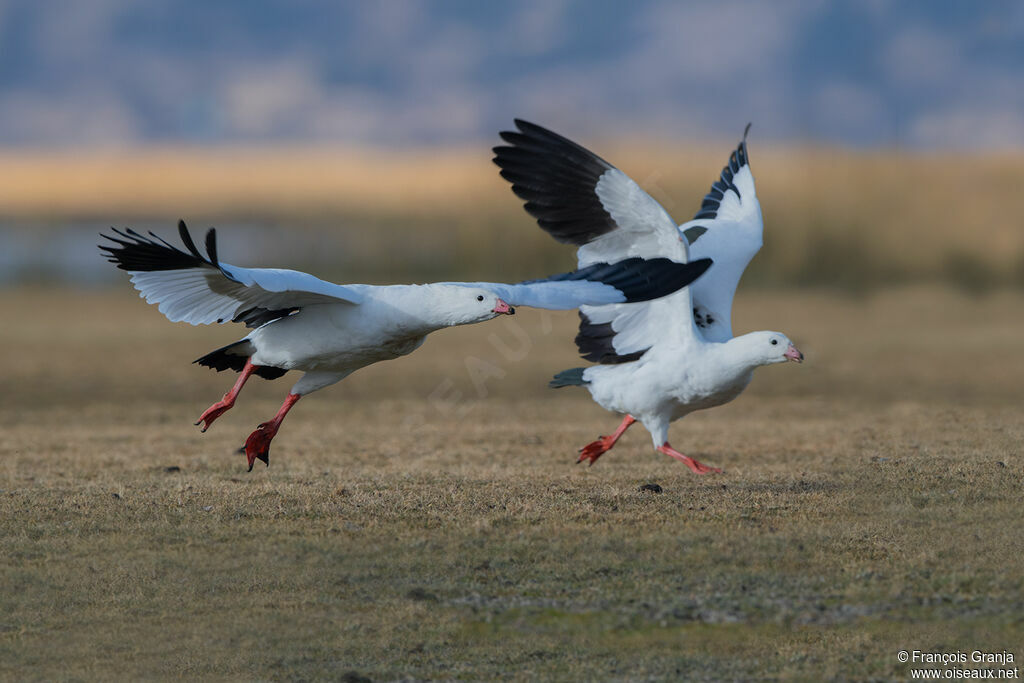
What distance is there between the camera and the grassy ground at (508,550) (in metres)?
5.52

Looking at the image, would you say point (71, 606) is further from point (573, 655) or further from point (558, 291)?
point (558, 291)

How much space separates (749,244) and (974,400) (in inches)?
Answer: 169

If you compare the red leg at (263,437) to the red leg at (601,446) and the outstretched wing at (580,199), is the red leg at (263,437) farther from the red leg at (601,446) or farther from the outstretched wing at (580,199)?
the outstretched wing at (580,199)

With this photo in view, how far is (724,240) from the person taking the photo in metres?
9.67

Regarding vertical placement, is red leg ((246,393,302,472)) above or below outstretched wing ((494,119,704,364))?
below

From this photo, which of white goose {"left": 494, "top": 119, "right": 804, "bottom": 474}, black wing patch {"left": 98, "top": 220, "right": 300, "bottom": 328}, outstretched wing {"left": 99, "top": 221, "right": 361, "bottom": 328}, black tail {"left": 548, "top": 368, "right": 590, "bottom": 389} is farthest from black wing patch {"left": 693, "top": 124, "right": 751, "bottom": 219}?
black wing patch {"left": 98, "top": 220, "right": 300, "bottom": 328}

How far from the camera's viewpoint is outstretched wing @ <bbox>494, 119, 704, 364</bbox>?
8.53 metres

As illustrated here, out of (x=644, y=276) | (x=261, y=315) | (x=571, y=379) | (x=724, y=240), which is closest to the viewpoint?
(x=261, y=315)

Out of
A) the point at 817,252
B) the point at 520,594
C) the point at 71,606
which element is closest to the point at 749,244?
the point at 520,594

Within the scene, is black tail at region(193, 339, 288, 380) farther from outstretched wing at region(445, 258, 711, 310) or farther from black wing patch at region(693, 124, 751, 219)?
black wing patch at region(693, 124, 751, 219)

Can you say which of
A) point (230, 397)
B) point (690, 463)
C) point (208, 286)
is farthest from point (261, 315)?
point (690, 463)

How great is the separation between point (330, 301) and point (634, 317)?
6.57 feet

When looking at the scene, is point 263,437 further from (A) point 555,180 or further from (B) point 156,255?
(A) point 555,180

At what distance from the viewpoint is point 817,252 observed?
65.0 ft
